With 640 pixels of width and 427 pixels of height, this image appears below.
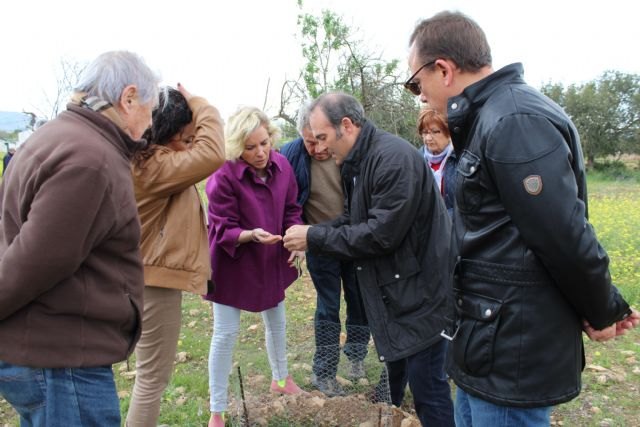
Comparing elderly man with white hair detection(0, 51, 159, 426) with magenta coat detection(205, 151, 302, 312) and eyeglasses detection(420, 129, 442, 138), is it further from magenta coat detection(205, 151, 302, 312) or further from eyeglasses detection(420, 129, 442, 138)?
eyeglasses detection(420, 129, 442, 138)

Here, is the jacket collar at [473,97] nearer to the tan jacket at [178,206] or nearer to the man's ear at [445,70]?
the man's ear at [445,70]

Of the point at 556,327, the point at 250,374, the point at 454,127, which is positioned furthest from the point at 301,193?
the point at 556,327

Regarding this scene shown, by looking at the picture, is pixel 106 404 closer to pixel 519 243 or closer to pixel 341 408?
pixel 519 243

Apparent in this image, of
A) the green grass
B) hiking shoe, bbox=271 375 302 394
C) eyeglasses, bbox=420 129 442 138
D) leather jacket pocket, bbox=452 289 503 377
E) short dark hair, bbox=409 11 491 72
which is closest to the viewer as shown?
leather jacket pocket, bbox=452 289 503 377

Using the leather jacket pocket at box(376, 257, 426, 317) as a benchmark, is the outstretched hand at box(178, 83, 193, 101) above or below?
above

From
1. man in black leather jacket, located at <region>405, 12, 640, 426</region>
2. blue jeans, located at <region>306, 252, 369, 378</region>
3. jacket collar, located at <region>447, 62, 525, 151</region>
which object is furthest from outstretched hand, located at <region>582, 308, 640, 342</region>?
blue jeans, located at <region>306, 252, 369, 378</region>

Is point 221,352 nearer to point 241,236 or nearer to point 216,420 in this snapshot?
point 216,420

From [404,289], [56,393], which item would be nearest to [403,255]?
[404,289]

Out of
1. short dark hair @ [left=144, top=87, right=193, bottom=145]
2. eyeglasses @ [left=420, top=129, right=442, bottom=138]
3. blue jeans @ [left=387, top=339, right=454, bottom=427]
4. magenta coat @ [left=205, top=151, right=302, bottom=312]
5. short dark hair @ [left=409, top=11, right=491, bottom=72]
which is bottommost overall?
blue jeans @ [left=387, top=339, right=454, bottom=427]

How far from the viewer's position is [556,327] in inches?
59.2

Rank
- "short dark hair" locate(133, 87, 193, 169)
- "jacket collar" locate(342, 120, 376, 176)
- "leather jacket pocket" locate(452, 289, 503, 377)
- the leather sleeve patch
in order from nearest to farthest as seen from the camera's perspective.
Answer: the leather sleeve patch, "leather jacket pocket" locate(452, 289, 503, 377), "short dark hair" locate(133, 87, 193, 169), "jacket collar" locate(342, 120, 376, 176)

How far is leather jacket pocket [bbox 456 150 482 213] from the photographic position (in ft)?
5.04

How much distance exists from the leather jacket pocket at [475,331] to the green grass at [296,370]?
1.79 m

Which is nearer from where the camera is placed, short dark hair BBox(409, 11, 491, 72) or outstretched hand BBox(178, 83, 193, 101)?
short dark hair BBox(409, 11, 491, 72)
